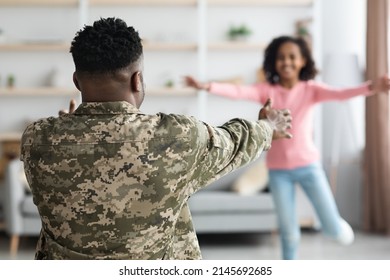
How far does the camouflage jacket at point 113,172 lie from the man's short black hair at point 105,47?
0.07m

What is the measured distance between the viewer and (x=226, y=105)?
4715mm

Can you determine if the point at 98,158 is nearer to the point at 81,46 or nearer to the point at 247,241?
the point at 81,46

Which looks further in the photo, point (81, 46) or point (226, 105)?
point (226, 105)

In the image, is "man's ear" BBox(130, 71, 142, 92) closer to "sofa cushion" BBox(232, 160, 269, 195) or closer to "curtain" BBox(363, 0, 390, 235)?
"sofa cushion" BBox(232, 160, 269, 195)

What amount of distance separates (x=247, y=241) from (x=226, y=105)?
1.18m

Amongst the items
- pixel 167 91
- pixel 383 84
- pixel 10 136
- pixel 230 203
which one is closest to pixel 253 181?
pixel 230 203

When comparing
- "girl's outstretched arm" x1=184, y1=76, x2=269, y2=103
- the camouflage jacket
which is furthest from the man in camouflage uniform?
"girl's outstretched arm" x1=184, y1=76, x2=269, y2=103

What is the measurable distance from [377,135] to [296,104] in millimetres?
1598

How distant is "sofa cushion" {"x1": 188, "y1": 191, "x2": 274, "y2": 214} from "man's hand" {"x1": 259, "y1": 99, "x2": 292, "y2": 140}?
Result: 2368 millimetres

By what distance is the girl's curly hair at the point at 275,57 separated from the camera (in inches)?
109

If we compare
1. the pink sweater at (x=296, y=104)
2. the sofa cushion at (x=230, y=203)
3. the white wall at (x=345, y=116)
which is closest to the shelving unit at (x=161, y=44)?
the white wall at (x=345, y=116)

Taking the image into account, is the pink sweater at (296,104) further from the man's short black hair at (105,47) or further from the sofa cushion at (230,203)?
the man's short black hair at (105,47)

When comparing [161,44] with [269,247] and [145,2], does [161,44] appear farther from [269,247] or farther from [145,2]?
[269,247]
